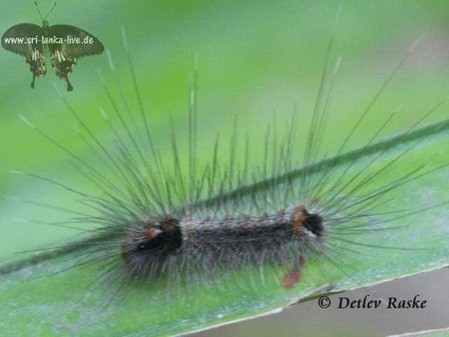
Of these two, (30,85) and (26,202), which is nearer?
(26,202)

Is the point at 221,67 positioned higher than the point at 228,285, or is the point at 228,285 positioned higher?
the point at 221,67

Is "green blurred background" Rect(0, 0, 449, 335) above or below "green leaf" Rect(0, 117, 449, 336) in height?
above

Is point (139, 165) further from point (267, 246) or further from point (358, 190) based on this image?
point (358, 190)

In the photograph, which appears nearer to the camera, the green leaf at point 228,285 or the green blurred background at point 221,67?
the green leaf at point 228,285

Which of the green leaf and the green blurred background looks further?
the green blurred background

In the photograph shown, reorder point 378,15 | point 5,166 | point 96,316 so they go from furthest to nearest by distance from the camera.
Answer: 1. point 378,15
2. point 5,166
3. point 96,316

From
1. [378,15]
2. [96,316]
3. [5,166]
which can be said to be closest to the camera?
[96,316]

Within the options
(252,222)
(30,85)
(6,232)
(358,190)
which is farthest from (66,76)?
(358,190)

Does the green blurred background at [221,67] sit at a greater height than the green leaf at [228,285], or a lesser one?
greater
